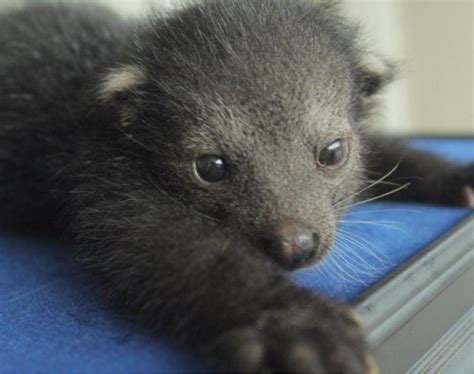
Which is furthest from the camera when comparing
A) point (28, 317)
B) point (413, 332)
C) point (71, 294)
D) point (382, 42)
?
point (382, 42)

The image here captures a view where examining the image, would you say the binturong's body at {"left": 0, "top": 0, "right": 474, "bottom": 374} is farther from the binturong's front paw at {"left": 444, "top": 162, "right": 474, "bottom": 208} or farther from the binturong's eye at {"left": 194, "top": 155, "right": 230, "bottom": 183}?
the binturong's front paw at {"left": 444, "top": 162, "right": 474, "bottom": 208}

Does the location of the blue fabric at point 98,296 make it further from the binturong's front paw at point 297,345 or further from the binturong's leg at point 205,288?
the binturong's front paw at point 297,345

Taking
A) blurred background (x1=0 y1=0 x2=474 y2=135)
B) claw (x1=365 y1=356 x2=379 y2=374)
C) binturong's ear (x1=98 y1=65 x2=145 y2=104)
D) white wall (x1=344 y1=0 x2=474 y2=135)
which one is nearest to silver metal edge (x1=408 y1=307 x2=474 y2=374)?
claw (x1=365 y1=356 x2=379 y2=374)

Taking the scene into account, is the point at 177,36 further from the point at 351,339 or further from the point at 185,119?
the point at 351,339

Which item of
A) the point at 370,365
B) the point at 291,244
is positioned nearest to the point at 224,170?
the point at 291,244

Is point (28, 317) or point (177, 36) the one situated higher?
point (177, 36)

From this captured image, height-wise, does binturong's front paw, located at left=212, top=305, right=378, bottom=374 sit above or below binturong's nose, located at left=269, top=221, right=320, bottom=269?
below

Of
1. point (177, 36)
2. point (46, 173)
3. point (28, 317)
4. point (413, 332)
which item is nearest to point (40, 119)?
point (46, 173)

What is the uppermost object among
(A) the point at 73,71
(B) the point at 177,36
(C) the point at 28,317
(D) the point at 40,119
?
(B) the point at 177,36
